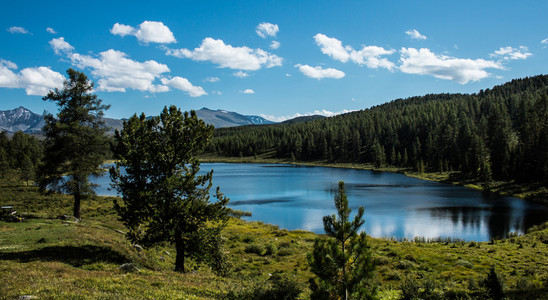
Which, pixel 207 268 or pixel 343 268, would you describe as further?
pixel 207 268

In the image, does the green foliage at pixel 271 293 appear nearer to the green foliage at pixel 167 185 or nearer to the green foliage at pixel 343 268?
the green foliage at pixel 343 268

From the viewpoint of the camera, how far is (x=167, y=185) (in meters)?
19.3

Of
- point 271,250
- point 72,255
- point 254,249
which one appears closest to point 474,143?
point 271,250

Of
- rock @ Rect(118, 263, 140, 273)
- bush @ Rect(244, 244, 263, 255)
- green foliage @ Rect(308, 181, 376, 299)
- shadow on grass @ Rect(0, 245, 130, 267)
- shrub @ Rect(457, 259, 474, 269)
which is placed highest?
green foliage @ Rect(308, 181, 376, 299)

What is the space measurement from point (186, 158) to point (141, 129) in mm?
3404

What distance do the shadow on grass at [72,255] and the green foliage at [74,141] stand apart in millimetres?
14533

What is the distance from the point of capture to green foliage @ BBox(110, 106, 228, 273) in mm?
19500

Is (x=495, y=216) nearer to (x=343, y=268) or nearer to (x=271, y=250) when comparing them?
(x=271, y=250)

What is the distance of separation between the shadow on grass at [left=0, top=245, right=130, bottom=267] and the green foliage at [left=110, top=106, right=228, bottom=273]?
6.61ft

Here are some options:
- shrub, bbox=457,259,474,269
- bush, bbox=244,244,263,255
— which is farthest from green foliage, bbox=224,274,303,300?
shrub, bbox=457,259,474,269

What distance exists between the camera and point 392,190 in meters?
87.5

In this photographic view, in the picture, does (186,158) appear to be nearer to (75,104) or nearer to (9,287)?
(9,287)

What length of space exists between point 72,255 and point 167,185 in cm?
694

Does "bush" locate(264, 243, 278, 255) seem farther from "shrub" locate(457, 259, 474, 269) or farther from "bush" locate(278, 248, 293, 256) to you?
"shrub" locate(457, 259, 474, 269)
